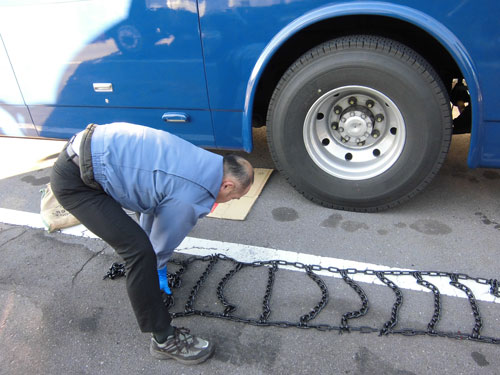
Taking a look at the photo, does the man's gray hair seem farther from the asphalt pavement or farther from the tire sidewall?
the tire sidewall

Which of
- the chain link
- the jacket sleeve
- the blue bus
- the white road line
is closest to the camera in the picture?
the jacket sleeve

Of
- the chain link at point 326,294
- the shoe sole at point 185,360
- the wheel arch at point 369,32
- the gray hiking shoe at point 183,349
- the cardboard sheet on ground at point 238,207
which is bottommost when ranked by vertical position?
the cardboard sheet on ground at point 238,207

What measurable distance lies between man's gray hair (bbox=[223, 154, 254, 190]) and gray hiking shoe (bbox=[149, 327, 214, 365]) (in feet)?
2.49

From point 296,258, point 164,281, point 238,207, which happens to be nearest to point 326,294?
point 296,258

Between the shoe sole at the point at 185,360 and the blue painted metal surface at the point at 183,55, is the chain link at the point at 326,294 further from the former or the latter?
the blue painted metal surface at the point at 183,55

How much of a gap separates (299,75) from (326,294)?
147cm

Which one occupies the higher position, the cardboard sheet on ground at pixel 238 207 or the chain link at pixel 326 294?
the chain link at pixel 326 294

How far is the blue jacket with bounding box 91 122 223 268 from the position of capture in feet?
5.04

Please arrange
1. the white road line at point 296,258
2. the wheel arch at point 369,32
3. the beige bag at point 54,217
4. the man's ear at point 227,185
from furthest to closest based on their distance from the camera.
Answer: the beige bag at point 54,217 < the wheel arch at point 369,32 < the white road line at point 296,258 < the man's ear at point 227,185

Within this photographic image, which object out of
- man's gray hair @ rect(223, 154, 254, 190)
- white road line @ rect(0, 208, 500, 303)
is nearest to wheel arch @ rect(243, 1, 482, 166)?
white road line @ rect(0, 208, 500, 303)

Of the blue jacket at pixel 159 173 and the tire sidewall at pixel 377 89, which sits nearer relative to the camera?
the blue jacket at pixel 159 173

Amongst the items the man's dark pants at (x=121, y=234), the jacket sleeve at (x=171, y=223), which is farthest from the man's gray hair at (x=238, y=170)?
the man's dark pants at (x=121, y=234)

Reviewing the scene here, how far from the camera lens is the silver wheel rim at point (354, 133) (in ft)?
8.36

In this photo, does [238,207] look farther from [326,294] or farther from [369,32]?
[369,32]
